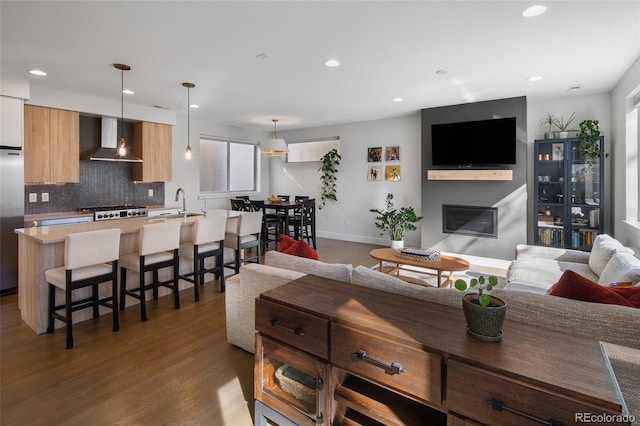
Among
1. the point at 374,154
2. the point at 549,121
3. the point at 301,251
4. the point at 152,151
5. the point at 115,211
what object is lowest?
the point at 301,251

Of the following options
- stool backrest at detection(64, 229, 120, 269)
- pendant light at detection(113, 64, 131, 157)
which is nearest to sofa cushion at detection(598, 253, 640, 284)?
stool backrest at detection(64, 229, 120, 269)

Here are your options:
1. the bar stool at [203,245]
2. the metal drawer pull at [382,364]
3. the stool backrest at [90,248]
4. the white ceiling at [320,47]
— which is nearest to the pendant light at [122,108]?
the white ceiling at [320,47]

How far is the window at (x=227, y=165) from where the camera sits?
762cm

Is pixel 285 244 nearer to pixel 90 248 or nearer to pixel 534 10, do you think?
pixel 90 248

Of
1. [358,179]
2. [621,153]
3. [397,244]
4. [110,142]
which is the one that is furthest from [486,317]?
[358,179]

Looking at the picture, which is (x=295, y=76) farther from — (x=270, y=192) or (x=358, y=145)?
(x=270, y=192)

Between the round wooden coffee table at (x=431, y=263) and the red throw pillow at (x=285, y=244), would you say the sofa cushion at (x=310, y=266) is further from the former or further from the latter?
the round wooden coffee table at (x=431, y=263)

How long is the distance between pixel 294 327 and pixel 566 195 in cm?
505

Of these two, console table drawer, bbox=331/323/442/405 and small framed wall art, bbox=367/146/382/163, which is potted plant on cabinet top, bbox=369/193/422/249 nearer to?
small framed wall art, bbox=367/146/382/163

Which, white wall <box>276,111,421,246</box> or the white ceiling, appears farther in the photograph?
white wall <box>276,111,421,246</box>

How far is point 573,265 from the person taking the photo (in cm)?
353

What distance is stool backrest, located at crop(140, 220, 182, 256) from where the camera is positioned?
3367 mm

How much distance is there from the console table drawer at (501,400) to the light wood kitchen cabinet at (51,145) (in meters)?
5.66

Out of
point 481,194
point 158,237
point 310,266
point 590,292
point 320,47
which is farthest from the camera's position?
point 481,194
